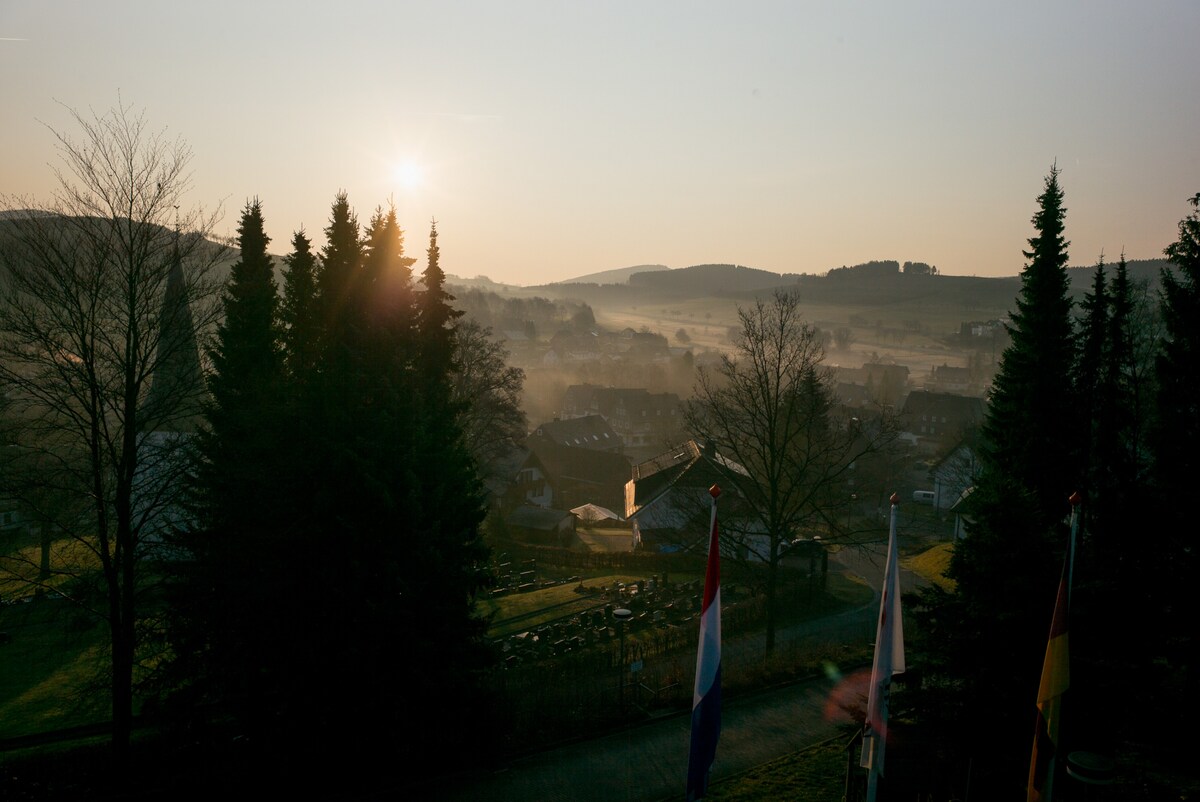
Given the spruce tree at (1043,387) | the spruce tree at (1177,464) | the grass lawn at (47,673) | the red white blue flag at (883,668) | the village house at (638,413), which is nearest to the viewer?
the red white blue flag at (883,668)

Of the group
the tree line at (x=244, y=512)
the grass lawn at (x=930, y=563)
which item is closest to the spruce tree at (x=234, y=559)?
the tree line at (x=244, y=512)

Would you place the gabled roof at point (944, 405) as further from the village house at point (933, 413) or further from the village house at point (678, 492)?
the village house at point (678, 492)

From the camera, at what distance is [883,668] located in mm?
9320

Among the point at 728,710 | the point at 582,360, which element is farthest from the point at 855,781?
the point at 582,360

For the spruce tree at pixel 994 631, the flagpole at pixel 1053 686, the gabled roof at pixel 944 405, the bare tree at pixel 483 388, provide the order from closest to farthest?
the flagpole at pixel 1053 686
the spruce tree at pixel 994 631
the bare tree at pixel 483 388
the gabled roof at pixel 944 405

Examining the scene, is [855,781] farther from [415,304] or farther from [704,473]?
[704,473]

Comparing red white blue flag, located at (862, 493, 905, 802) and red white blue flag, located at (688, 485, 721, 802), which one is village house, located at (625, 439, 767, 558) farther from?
red white blue flag, located at (688, 485, 721, 802)

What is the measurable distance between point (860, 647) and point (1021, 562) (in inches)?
496

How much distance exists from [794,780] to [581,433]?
60.1 meters

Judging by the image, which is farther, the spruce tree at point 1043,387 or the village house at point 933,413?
the village house at point 933,413

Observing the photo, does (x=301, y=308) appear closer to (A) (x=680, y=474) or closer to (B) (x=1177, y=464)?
(B) (x=1177, y=464)

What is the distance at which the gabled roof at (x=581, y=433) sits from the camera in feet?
230

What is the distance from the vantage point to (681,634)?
24.2 meters

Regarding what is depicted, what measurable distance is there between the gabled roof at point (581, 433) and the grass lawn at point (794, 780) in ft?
173
